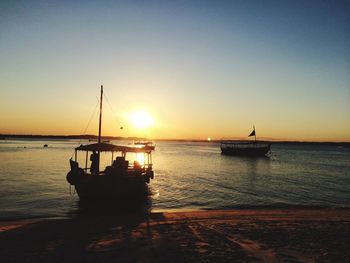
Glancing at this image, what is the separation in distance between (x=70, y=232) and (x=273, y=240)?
27.5 ft

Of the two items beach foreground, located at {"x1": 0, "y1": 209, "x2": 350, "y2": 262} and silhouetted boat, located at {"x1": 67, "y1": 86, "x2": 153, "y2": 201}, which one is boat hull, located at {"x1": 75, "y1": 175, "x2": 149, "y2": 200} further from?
beach foreground, located at {"x1": 0, "y1": 209, "x2": 350, "y2": 262}

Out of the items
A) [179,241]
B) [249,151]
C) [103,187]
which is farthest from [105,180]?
[249,151]

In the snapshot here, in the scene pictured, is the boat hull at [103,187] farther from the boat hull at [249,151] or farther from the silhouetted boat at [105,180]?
the boat hull at [249,151]

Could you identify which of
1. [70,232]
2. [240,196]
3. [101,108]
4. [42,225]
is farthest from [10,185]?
[240,196]

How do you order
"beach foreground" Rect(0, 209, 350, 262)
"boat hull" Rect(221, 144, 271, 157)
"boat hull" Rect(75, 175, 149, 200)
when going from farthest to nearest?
1. "boat hull" Rect(221, 144, 271, 157)
2. "boat hull" Rect(75, 175, 149, 200)
3. "beach foreground" Rect(0, 209, 350, 262)

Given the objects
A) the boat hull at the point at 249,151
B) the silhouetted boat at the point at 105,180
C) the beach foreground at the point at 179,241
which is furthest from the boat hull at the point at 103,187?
the boat hull at the point at 249,151

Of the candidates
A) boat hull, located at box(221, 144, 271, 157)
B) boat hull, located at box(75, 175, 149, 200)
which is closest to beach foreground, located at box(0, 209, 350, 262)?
boat hull, located at box(75, 175, 149, 200)

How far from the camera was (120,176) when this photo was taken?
21375mm

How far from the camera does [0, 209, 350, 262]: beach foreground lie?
9.20m

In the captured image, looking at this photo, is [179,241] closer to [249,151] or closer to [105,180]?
[105,180]

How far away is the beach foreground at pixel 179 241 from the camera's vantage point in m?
9.20

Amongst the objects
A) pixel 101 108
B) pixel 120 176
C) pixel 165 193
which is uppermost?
pixel 101 108

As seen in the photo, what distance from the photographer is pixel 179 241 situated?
35.6 ft

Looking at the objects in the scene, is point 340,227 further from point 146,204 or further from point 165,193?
point 165,193
